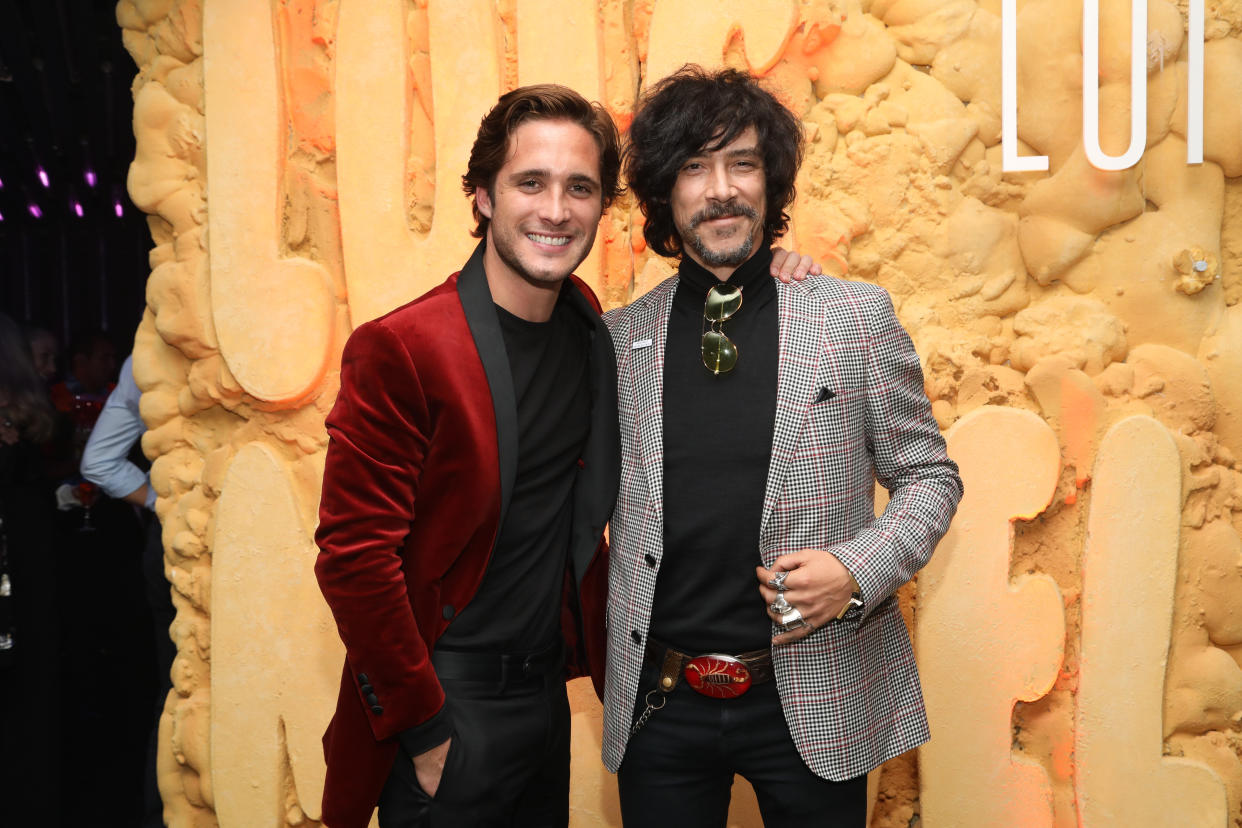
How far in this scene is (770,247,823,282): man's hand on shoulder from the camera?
200cm

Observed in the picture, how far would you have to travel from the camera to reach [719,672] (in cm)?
183

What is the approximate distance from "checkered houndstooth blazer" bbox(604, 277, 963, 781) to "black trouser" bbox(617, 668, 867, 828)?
45mm

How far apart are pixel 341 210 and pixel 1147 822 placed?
2737mm

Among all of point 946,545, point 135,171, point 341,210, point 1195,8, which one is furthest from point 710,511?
point 135,171

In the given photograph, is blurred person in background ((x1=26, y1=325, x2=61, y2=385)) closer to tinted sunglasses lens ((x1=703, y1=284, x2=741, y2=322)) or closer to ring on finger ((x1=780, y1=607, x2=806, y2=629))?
tinted sunglasses lens ((x1=703, y1=284, x2=741, y2=322))

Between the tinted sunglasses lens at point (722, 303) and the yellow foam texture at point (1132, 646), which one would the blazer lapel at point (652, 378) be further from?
the yellow foam texture at point (1132, 646)

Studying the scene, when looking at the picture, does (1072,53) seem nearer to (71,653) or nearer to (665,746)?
(665,746)

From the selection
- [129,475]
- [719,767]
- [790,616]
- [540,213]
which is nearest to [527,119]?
[540,213]

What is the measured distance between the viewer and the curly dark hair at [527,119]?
1904mm

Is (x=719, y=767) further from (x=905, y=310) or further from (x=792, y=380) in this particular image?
(x=905, y=310)

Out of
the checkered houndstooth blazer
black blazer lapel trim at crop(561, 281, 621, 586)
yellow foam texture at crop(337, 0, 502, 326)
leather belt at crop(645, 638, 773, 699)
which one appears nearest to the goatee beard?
the checkered houndstooth blazer

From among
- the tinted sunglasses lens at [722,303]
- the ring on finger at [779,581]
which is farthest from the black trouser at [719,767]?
the tinted sunglasses lens at [722,303]

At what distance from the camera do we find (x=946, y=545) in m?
2.67

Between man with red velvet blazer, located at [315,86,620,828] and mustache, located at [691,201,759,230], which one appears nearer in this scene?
man with red velvet blazer, located at [315,86,620,828]
